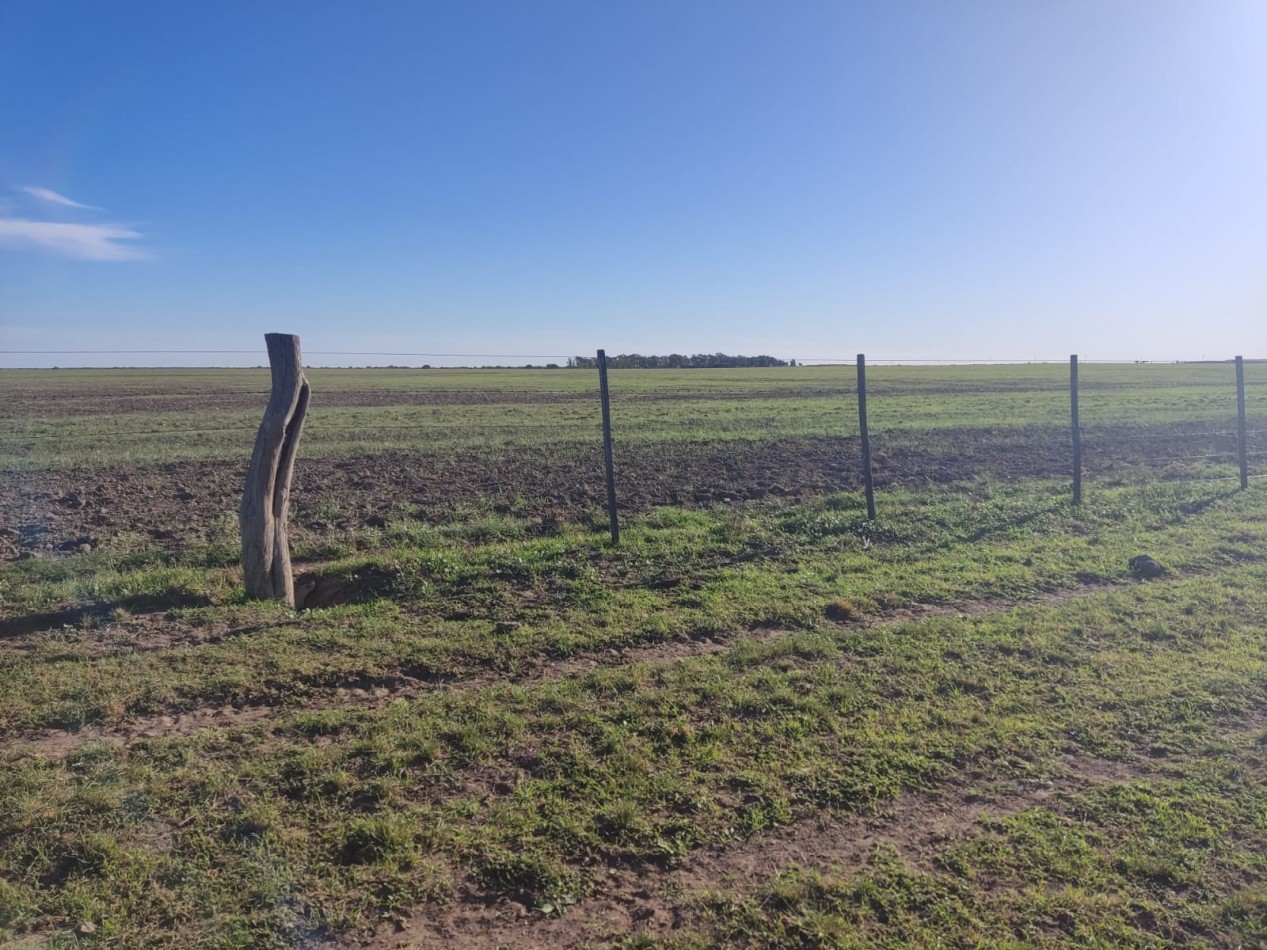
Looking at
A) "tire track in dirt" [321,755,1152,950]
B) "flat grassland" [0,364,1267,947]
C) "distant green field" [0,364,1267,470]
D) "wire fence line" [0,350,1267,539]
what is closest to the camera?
"tire track in dirt" [321,755,1152,950]

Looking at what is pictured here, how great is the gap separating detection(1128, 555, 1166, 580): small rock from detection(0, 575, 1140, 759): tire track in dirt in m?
1.51

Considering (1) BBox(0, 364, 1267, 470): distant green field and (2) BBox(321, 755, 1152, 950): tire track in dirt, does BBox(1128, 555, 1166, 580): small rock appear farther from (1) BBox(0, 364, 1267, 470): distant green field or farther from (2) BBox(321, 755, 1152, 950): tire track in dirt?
(1) BBox(0, 364, 1267, 470): distant green field

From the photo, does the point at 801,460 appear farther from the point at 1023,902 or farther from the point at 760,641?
the point at 1023,902

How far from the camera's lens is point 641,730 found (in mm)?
4543

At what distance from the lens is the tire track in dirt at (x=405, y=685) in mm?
4496

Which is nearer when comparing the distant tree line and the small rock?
the small rock

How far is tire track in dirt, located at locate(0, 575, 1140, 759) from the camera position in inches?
177

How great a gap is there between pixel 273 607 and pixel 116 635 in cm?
118

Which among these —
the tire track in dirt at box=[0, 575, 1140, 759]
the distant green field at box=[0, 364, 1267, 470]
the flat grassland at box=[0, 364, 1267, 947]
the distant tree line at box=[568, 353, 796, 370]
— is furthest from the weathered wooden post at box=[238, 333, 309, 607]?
the distant tree line at box=[568, 353, 796, 370]

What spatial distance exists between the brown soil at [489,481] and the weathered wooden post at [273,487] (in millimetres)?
2512

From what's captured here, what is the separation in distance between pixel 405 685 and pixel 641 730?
179cm

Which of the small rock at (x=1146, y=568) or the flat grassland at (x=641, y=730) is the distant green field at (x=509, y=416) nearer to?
the flat grassland at (x=641, y=730)

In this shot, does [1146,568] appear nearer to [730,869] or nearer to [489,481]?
[730,869]

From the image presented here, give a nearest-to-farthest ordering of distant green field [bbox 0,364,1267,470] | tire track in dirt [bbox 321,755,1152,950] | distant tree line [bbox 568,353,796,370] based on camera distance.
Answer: tire track in dirt [bbox 321,755,1152,950], distant green field [bbox 0,364,1267,470], distant tree line [bbox 568,353,796,370]
